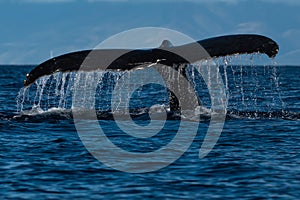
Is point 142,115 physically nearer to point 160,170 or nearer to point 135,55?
point 135,55

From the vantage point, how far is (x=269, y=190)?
876cm

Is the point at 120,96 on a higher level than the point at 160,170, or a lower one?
higher

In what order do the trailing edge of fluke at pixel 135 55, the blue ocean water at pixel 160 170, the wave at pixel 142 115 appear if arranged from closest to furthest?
the blue ocean water at pixel 160 170
the trailing edge of fluke at pixel 135 55
the wave at pixel 142 115

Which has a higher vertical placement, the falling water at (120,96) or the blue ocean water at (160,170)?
the falling water at (120,96)

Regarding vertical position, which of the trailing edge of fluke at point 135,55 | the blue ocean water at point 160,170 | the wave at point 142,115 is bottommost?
the blue ocean water at point 160,170

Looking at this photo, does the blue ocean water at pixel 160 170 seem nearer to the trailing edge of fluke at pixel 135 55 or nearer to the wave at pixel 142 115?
the wave at pixel 142 115

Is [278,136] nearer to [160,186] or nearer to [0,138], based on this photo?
[160,186]

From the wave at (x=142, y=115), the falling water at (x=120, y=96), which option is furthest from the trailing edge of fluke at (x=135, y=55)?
the wave at (x=142, y=115)

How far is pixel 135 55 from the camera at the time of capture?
12.2m

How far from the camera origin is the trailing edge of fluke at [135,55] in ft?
37.0

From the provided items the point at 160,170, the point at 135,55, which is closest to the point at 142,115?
the point at 135,55

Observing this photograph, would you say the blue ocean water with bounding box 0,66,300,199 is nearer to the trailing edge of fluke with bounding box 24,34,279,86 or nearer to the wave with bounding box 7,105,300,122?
the wave with bounding box 7,105,300,122

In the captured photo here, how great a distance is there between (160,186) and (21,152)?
333 cm

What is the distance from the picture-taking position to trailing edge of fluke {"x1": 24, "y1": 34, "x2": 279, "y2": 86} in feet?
37.0
